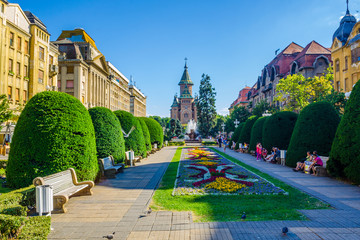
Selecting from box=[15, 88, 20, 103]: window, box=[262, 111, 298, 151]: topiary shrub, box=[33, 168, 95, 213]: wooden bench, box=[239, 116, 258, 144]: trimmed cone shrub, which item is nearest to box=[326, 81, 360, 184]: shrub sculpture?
box=[262, 111, 298, 151]: topiary shrub

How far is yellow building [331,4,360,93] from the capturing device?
33.9 m

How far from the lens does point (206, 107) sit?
242ft

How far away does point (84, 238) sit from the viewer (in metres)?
5.51

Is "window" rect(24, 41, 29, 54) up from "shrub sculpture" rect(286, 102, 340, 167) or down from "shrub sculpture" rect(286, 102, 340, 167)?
up

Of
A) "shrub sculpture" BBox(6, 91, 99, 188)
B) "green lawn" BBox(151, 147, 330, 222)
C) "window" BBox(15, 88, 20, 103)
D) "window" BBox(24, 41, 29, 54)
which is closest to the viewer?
"green lawn" BBox(151, 147, 330, 222)

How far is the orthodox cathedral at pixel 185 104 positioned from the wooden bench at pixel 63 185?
421 ft

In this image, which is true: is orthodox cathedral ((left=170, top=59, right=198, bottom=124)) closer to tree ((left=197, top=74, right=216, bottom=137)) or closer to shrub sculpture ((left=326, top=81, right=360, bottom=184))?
tree ((left=197, top=74, right=216, bottom=137))

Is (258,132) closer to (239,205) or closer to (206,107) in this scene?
(239,205)

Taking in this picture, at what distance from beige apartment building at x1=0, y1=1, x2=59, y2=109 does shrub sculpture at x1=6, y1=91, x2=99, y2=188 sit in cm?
2182

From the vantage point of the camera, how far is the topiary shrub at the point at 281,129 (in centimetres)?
2095

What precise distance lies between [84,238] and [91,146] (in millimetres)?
5559

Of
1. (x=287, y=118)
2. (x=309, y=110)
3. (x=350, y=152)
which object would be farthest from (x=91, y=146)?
(x=287, y=118)

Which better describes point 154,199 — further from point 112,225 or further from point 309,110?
point 309,110

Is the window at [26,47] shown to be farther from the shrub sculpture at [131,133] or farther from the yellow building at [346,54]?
the yellow building at [346,54]
